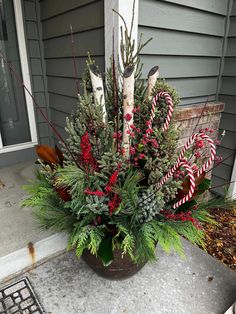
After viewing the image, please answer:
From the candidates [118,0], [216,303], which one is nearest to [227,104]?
[118,0]

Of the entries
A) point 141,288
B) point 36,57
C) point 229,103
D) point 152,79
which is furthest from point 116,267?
point 36,57

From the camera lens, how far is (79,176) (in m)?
1.20

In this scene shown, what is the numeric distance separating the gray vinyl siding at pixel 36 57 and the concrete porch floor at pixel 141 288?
61.7 inches

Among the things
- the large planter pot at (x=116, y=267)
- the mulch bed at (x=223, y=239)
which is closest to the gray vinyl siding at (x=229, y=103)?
the mulch bed at (x=223, y=239)

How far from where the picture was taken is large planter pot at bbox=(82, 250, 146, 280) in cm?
132

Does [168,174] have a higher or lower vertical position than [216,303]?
higher

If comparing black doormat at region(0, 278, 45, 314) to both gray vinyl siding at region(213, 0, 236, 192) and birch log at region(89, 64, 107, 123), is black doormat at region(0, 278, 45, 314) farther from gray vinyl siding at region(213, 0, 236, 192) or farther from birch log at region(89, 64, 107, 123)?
gray vinyl siding at region(213, 0, 236, 192)

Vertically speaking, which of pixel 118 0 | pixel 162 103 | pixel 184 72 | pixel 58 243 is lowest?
pixel 58 243

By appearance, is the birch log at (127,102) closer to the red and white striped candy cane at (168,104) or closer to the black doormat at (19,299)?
the red and white striped candy cane at (168,104)

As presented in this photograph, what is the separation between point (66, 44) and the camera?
6.61 feet

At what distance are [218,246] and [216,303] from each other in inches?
32.8

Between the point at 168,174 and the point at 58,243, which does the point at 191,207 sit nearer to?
the point at 168,174

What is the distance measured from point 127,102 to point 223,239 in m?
1.75

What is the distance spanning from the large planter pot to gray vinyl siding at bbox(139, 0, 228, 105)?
1.30 meters
